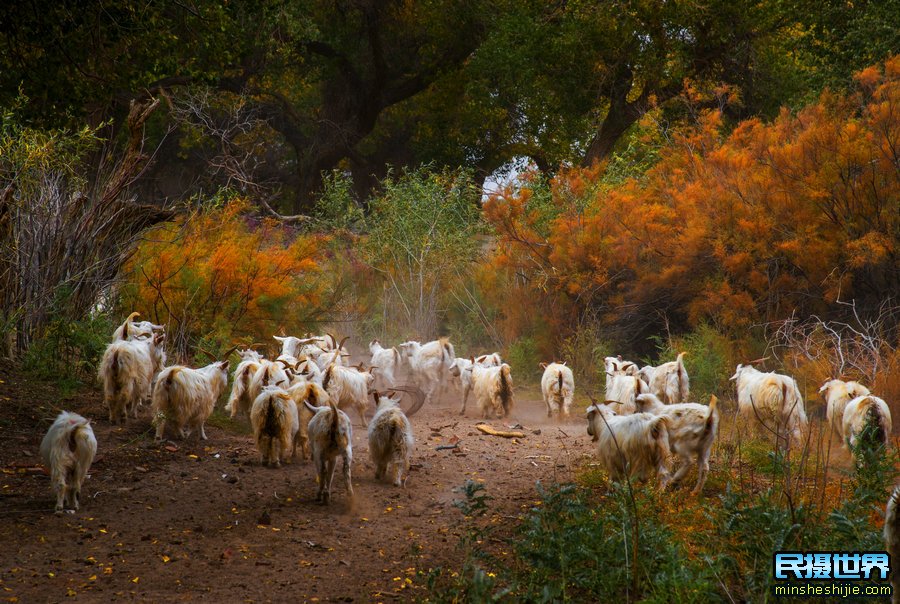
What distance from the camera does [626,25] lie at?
22266mm

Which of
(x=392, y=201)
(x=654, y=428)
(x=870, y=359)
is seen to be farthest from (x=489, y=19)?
(x=654, y=428)

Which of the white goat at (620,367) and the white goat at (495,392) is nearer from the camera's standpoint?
the white goat at (620,367)

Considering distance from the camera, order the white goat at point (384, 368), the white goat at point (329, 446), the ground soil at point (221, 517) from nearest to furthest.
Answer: the ground soil at point (221, 517) → the white goat at point (329, 446) → the white goat at point (384, 368)

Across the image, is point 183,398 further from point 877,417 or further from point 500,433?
point 877,417

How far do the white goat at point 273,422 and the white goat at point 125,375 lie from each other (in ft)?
5.70

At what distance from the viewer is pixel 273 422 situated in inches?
352

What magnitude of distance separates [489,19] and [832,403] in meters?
20.1

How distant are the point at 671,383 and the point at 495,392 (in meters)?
2.56

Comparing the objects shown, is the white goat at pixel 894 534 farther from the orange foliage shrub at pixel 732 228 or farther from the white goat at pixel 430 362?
the white goat at pixel 430 362

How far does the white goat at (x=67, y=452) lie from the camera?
7.11 m

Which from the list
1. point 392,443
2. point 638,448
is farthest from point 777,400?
Result: point 392,443

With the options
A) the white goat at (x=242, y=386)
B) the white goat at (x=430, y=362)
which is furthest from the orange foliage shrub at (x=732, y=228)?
the white goat at (x=242, y=386)

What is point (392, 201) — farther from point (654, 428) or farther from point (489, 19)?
point (654, 428)

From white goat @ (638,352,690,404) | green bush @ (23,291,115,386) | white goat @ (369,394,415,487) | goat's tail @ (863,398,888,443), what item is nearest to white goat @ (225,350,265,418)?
green bush @ (23,291,115,386)
